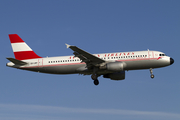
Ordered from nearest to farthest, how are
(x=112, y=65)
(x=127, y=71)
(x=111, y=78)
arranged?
(x=112, y=65)
(x=127, y=71)
(x=111, y=78)

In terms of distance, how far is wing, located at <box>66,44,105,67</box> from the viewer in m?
33.7

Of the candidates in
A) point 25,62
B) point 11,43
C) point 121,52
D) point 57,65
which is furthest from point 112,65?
point 11,43

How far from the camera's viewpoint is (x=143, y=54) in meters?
36.5

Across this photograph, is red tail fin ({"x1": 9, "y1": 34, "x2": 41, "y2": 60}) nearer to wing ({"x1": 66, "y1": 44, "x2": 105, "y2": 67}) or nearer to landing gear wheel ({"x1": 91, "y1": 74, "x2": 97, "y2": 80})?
wing ({"x1": 66, "y1": 44, "x2": 105, "y2": 67})

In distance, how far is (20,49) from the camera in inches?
1623

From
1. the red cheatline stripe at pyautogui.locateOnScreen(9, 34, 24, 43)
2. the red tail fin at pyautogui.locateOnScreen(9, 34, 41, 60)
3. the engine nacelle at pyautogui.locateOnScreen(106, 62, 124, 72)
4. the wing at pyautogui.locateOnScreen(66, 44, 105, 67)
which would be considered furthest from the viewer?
the red cheatline stripe at pyautogui.locateOnScreen(9, 34, 24, 43)

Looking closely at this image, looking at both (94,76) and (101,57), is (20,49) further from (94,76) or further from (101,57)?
(101,57)

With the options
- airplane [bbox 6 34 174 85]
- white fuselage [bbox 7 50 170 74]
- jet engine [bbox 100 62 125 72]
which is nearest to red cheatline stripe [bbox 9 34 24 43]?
airplane [bbox 6 34 174 85]

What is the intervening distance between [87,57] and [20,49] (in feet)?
39.9

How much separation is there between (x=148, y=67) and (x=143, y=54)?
1905 millimetres

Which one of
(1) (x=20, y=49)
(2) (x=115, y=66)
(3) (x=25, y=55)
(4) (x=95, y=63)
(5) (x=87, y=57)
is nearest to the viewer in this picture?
(2) (x=115, y=66)

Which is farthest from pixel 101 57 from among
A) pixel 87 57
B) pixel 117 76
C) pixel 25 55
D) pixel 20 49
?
pixel 20 49

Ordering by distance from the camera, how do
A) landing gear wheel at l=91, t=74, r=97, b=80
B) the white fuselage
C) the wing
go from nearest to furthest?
the wing
the white fuselage
landing gear wheel at l=91, t=74, r=97, b=80

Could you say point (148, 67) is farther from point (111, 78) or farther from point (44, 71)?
point (44, 71)
